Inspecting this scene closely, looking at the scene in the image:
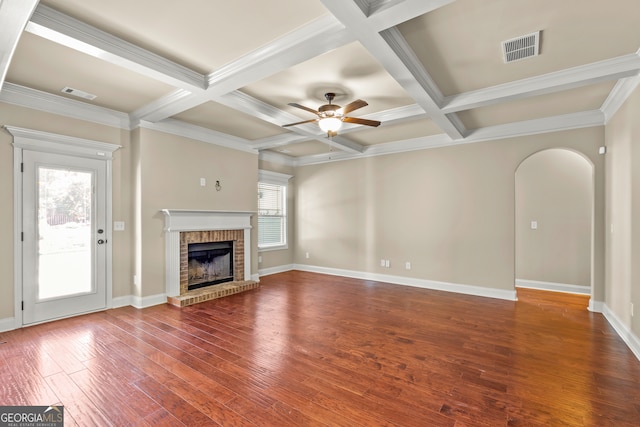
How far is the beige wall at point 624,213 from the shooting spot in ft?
9.82

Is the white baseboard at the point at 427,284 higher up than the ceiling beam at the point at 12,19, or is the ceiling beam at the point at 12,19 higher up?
the ceiling beam at the point at 12,19

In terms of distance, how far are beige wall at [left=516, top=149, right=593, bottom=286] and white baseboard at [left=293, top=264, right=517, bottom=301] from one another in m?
1.26

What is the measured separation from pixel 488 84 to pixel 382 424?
3.45 meters

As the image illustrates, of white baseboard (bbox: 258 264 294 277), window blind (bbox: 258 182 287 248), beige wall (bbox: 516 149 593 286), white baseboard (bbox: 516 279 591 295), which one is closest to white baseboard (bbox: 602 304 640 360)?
white baseboard (bbox: 516 279 591 295)

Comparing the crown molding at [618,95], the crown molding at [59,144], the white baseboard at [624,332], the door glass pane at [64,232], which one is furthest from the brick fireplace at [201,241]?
the crown molding at [618,95]

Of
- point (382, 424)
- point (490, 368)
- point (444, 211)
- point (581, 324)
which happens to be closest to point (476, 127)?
point (444, 211)

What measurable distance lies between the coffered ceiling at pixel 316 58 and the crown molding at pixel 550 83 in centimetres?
1

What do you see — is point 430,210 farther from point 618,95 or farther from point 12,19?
point 12,19

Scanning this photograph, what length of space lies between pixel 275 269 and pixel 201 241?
2.33 meters

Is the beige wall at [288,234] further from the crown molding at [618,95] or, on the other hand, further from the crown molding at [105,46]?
the crown molding at [618,95]

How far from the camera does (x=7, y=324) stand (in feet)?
11.4

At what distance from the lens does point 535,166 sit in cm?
557
